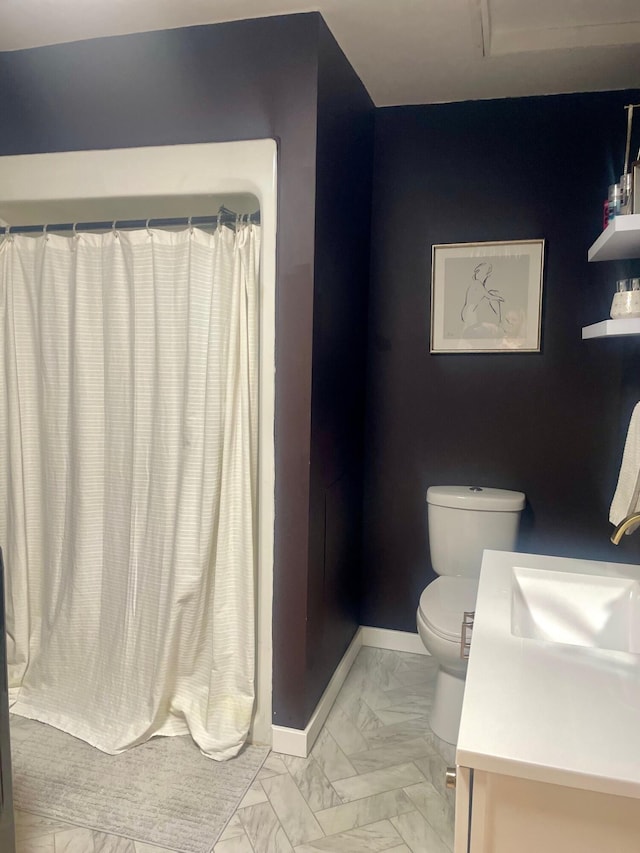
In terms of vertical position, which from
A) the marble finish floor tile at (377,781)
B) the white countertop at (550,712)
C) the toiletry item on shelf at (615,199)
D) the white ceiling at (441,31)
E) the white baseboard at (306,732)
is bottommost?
the marble finish floor tile at (377,781)

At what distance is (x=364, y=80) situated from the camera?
241cm

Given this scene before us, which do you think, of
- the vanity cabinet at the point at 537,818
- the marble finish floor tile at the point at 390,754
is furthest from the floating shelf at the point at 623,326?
the marble finish floor tile at the point at 390,754

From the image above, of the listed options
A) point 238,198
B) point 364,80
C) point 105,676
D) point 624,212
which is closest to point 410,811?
point 105,676

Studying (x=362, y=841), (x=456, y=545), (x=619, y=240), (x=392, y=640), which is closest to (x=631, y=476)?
(x=619, y=240)

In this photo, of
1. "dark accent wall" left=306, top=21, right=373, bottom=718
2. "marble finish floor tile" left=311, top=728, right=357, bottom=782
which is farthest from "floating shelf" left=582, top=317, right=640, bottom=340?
"marble finish floor tile" left=311, top=728, right=357, bottom=782

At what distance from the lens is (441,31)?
2.04 m

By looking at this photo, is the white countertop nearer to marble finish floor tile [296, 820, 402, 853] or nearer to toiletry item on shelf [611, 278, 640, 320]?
marble finish floor tile [296, 820, 402, 853]

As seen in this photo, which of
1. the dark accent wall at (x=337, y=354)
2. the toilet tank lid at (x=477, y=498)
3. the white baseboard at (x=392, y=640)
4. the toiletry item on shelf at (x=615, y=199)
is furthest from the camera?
the white baseboard at (x=392, y=640)

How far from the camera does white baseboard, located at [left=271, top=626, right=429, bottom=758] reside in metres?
2.13

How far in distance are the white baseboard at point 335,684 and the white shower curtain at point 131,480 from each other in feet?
0.46

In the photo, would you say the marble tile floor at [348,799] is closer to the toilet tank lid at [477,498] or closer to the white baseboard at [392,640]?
the white baseboard at [392,640]

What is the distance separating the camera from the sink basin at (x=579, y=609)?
1476mm

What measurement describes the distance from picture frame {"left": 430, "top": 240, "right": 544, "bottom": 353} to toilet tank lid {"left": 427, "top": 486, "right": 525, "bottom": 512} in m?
0.58

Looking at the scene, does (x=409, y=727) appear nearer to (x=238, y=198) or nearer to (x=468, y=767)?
(x=468, y=767)
